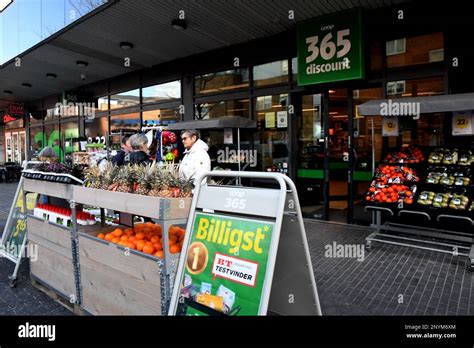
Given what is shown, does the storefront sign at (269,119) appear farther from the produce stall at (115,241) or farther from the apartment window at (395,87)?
the produce stall at (115,241)

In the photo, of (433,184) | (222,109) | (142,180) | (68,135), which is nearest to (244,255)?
(142,180)

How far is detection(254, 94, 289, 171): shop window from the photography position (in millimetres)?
8516

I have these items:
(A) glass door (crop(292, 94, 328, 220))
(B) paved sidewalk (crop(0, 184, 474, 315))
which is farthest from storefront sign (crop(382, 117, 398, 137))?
(B) paved sidewalk (crop(0, 184, 474, 315))

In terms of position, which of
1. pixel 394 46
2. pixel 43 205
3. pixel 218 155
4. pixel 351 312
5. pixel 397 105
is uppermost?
pixel 394 46

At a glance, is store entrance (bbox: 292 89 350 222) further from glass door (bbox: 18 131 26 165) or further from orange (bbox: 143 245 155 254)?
glass door (bbox: 18 131 26 165)

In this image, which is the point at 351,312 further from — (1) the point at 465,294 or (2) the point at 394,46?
(2) the point at 394,46

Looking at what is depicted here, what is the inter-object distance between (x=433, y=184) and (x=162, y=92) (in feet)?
27.5

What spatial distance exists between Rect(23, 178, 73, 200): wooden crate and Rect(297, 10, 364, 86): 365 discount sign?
17.4ft

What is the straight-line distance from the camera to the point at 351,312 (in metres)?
3.62

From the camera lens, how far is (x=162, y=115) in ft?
37.8

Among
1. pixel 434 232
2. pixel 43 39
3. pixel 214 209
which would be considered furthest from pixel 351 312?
pixel 43 39

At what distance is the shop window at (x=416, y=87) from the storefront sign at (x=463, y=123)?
3.54 ft

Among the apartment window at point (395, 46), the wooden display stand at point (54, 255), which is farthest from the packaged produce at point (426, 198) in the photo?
the wooden display stand at point (54, 255)
